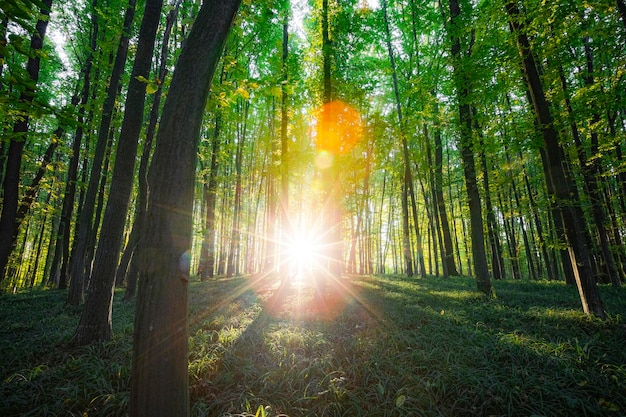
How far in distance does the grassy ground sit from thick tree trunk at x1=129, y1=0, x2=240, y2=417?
Answer: 133 centimetres

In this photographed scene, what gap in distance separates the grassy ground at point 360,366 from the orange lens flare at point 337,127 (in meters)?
6.20

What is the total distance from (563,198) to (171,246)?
25.2 ft

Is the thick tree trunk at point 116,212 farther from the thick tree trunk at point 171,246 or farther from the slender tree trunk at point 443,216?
the slender tree trunk at point 443,216

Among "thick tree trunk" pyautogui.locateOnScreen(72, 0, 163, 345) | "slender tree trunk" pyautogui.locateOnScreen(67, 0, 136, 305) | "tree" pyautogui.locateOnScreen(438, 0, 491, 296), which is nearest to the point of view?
"thick tree trunk" pyautogui.locateOnScreen(72, 0, 163, 345)

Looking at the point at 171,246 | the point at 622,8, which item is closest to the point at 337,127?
the point at 622,8

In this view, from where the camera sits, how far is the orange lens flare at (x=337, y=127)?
9.82 m

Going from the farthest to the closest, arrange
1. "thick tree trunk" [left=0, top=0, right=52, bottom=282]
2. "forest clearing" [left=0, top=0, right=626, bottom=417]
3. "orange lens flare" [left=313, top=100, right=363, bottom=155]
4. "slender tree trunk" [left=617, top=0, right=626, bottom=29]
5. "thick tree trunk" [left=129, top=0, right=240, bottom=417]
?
"orange lens flare" [left=313, top=100, right=363, bottom=155] < "thick tree trunk" [left=0, top=0, right=52, bottom=282] < "slender tree trunk" [left=617, top=0, right=626, bottom=29] < "forest clearing" [left=0, top=0, right=626, bottom=417] < "thick tree trunk" [left=129, top=0, right=240, bottom=417]

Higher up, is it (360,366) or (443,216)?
(443,216)

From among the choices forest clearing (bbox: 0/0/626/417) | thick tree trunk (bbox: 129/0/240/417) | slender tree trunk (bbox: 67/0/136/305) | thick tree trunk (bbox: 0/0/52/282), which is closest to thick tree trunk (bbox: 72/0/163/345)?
forest clearing (bbox: 0/0/626/417)

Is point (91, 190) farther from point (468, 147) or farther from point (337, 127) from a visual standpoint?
point (468, 147)

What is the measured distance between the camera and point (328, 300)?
28.5 ft

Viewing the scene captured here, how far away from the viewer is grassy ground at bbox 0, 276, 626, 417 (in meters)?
3.11

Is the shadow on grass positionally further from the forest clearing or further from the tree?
the tree

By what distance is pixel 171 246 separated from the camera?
1983 millimetres
